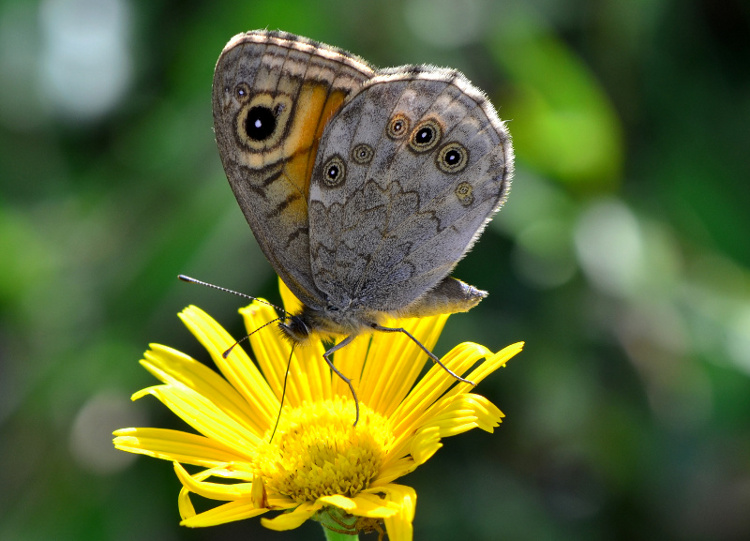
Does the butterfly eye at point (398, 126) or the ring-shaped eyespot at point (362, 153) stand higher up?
the butterfly eye at point (398, 126)

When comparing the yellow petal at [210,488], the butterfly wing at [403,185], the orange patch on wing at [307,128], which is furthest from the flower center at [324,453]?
the orange patch on wing at [307,128]

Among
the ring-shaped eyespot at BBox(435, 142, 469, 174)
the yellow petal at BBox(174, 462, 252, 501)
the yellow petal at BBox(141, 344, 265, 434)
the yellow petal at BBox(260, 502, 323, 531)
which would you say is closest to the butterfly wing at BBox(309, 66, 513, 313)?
the ring-shaped eyespot at BBox(435, 142, 469, 174)

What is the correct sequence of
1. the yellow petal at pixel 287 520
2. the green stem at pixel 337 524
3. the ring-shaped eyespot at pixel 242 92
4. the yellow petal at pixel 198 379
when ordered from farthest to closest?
the yellow petal at pixel 198 379 < the ring-shaped eyespot at pixel 242 92 < the green stem at pixel 337 524 < the yellow petal at pixel 287 520

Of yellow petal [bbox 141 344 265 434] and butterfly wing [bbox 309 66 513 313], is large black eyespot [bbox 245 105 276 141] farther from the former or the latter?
yellow petal [bbox 141 344 265 434]

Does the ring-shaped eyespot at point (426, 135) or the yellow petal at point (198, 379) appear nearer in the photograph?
the ring-shaped eyespot at point (426, 135)

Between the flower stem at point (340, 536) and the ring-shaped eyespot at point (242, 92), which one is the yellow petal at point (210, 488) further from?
the ring-shaped eyespot at point (242, 92)

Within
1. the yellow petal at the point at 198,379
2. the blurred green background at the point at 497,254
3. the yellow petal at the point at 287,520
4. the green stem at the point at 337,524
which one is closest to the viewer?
the yellow petal at the point at 287,520

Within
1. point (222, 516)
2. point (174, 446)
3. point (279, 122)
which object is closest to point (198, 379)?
point (174, 446)

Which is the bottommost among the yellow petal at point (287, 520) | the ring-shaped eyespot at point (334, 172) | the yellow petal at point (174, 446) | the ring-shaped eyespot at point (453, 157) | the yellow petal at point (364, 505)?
the yellow petal at point (174, 446)
